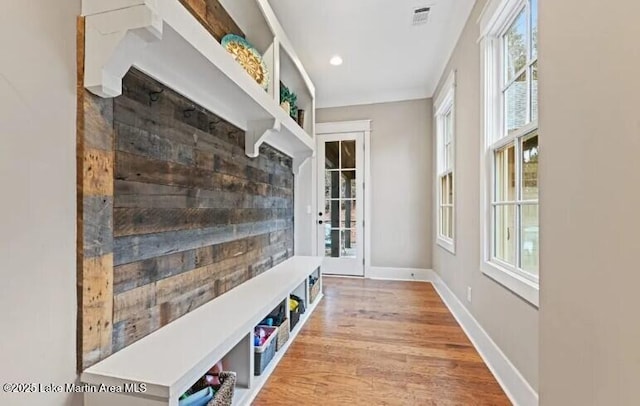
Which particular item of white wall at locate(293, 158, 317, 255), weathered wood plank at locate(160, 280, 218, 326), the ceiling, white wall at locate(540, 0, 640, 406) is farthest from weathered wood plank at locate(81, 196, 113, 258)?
white wall at locate(293, 158, 317, 255)

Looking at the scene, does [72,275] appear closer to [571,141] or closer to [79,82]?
[79,82]

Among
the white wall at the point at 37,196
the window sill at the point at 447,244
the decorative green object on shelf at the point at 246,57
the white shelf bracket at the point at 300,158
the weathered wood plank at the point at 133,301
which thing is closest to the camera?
the white wall at the point at 37,196

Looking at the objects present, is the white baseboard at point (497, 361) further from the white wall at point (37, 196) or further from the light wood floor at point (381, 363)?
the white wall at point (37, 196)

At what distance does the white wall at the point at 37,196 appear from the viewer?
0.87 metres

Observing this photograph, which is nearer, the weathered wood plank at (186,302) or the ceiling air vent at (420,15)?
the weathered wood plank at (186,302)

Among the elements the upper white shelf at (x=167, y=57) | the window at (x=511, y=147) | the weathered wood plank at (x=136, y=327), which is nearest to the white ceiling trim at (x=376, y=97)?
the window at (x=511, y=147)

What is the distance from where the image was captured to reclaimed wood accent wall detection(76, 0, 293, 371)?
1.10 meters

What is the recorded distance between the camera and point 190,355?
1.21 m

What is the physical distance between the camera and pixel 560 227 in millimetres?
875

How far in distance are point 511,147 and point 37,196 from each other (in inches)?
90.2

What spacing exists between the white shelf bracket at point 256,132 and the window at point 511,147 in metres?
1.51

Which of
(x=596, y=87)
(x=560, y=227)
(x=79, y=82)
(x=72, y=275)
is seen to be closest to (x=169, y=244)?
(x=72, y=275)

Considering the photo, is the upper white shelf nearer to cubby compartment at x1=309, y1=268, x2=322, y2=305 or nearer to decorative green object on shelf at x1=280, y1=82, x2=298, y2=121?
decorative green object on shelf at x1=280, y1=82, x2=298, y2=121

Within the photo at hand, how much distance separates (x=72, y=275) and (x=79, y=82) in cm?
64
